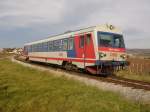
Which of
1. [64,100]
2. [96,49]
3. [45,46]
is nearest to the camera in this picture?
[64,100]

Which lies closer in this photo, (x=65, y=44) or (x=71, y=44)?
(x=71, y=44)

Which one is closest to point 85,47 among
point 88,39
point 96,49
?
point 88,39

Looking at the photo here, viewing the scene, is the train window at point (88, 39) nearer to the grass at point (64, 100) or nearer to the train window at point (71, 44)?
the train window at point (71, 44)

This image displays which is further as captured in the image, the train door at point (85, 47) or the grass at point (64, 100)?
the train door at point (85, 47)

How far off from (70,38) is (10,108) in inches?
372

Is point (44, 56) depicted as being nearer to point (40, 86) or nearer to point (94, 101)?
point (40, 86)

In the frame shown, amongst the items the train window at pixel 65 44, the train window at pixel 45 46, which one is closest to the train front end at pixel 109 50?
the train window at pixel 65 44

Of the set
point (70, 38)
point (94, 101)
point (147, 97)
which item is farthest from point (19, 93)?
point (70, 38)

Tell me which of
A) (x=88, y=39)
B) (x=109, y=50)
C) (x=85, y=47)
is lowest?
(x=109, y=50)

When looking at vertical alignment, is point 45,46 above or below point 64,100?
above

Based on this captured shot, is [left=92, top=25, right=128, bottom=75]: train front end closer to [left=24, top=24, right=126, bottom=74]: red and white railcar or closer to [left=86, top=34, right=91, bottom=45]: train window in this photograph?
[left=24, top=24, right=126, bottom=74]: red and white railcar

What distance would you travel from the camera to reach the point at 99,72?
1540 cm

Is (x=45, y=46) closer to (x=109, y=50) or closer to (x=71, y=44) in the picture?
(x=71, y=44)

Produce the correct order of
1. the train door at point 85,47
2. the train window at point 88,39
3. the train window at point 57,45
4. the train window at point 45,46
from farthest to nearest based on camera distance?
the train window at point 45,46 → the train window at point 57,45 → the train window at point 88,39 → the train door at point 85,47
